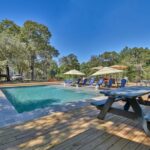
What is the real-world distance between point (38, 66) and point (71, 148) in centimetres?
2296

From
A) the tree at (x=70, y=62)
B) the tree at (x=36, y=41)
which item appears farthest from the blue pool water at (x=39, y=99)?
the tree at (x=70, y=62)

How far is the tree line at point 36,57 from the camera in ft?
56.9

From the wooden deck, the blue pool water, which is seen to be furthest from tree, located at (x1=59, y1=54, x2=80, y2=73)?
the wooden deck

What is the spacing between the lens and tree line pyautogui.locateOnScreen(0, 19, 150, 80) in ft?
56.9

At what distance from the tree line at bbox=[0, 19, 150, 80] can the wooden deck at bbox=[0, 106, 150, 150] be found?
13961mm

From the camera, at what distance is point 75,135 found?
8.52ft

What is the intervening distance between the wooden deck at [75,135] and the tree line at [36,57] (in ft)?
45.8

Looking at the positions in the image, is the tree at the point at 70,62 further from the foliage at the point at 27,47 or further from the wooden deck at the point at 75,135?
the wooden deck at the point at 75,135

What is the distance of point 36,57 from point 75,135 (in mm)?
21985

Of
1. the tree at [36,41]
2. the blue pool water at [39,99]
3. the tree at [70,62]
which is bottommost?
the blue pool water at [39,99]

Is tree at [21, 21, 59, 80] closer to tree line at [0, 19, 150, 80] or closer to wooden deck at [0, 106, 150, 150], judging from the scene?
tree line at [0, 19, 150, 80]

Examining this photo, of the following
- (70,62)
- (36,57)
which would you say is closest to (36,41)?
(36,57)

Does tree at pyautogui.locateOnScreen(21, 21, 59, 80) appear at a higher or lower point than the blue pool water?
higher

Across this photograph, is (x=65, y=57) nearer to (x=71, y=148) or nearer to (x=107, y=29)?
(x=107, y=29)
